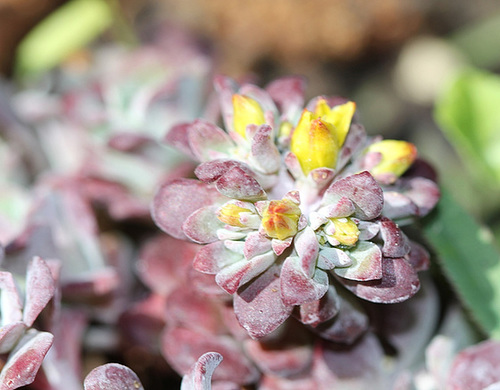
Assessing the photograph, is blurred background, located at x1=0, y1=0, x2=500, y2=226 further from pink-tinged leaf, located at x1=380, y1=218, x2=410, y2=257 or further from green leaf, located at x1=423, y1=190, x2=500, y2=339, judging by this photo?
pink-tinged leaf, located at x1=380, y1=218, x2=410, y2=257

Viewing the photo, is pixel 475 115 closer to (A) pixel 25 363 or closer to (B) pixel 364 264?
(B) pixel 364 264

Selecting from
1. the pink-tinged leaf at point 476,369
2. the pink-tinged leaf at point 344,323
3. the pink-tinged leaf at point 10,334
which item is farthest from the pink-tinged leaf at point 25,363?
the pink-tinged leaf at point 476,369

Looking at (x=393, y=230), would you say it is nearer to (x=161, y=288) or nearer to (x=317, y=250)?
(x=317, y=250)

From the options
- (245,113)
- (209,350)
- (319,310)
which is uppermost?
(245,113)

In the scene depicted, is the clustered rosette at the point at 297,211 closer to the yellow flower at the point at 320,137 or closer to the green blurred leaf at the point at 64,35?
the yellow flower at the point at 320,137

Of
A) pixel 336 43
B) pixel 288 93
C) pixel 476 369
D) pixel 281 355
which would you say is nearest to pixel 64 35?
pixel 336 43

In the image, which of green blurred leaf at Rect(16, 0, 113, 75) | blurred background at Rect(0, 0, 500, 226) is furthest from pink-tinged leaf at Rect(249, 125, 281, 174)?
green blurred leaf at Rect(16, 0, 113, 75)
